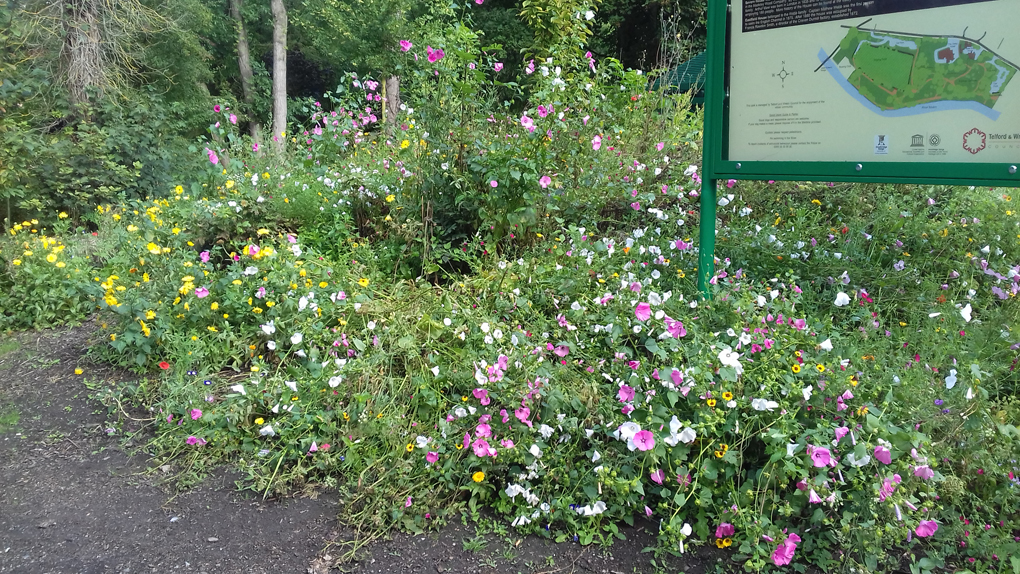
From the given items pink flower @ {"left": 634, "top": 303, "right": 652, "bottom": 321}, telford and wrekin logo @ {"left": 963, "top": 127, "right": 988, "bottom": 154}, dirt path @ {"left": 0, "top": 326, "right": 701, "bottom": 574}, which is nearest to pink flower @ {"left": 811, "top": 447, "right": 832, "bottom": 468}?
dirt path @ {"left": 0, "top": 326, "right": 701, "bottom": 574}

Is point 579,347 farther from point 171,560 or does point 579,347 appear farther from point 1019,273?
point 1019,273

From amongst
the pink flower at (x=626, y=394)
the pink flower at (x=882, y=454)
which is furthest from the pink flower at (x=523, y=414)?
the pink flower at (x=882, y=454)

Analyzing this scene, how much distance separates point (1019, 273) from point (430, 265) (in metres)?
2.84

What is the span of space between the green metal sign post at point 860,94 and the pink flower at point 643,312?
1.64ft

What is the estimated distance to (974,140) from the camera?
240 cm

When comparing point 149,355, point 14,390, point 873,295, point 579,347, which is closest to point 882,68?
point 873,295

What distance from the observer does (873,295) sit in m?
3.06

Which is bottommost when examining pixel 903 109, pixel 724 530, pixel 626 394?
pixel 724 530

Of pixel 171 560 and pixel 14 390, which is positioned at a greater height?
pixel 14 390

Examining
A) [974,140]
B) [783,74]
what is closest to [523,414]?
[783,74]

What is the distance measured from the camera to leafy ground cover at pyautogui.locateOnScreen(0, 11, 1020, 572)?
195 centimetres

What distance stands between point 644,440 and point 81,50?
286 inches

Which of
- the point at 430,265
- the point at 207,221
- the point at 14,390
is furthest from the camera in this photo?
the point at 207,221

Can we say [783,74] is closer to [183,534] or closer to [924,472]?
[924,472]
